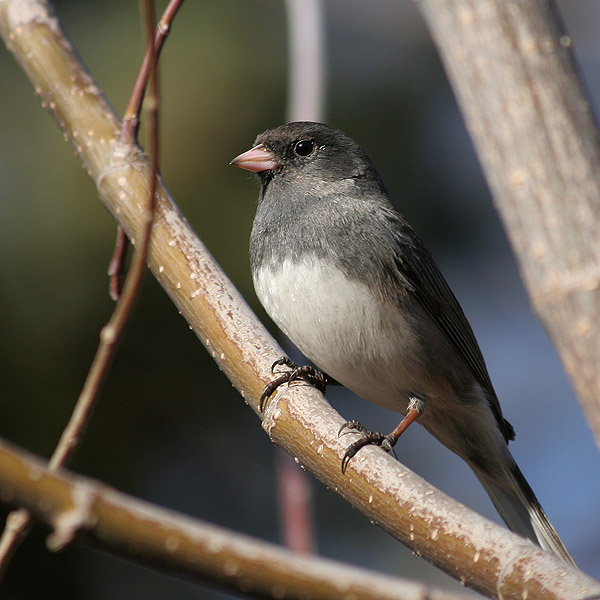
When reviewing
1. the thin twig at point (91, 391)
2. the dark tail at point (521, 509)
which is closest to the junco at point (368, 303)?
the dark tail at point (521, 509)

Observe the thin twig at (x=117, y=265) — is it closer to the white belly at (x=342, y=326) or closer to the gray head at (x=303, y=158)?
the white belly at (x=342, y=326)

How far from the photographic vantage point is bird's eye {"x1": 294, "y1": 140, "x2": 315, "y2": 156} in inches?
113

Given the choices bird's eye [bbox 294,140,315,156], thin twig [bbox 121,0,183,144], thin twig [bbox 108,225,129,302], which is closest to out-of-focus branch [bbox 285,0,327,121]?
thin twig [bbox 121,0,183,144]

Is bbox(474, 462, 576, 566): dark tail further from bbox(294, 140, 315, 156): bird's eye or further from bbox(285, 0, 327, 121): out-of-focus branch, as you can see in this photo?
bbox(285, 0, 327, 121): out-of-focus branch

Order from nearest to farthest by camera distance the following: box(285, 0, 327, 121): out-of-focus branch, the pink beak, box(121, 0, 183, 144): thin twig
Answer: box(285, 0, 327, 121): out-of-focus branch < box(121, 0, 183, 144): thin twig < the pink beak

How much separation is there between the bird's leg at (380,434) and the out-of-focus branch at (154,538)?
83 centimetres

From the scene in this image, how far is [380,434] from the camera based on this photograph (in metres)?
2.08

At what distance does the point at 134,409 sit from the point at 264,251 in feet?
5.16

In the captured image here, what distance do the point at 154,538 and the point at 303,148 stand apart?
7.44ft

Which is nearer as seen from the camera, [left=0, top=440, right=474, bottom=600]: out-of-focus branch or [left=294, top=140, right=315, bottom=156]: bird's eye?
[left=0, top=440, right=474, bottom=600]: out-of-focus branch

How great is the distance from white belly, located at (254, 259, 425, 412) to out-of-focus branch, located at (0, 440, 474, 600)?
1.62m

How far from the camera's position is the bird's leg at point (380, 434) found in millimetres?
1594

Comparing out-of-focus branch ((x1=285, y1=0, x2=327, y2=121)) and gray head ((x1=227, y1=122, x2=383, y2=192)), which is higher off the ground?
out-of-focus branch ((x1=285, y1=0, x2=327, y2=121))

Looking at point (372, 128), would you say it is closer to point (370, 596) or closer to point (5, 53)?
point (5, 53)
